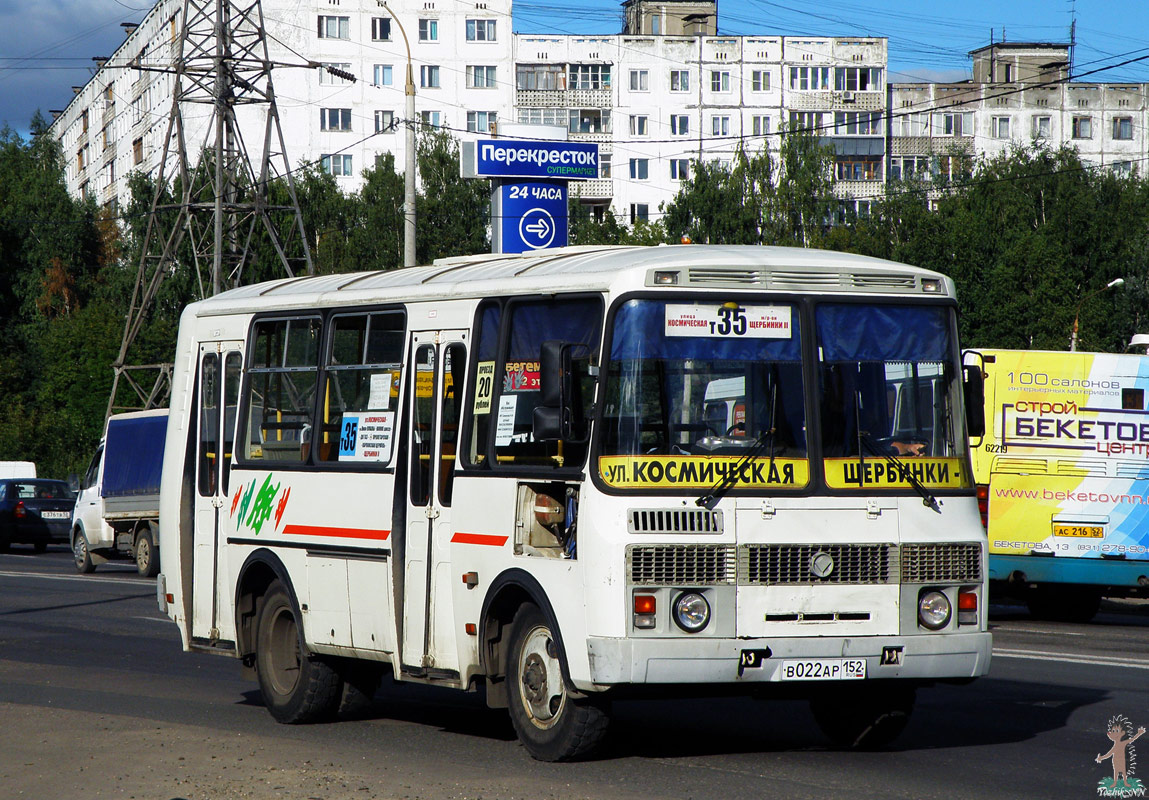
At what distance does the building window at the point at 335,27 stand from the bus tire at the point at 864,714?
3176 inches

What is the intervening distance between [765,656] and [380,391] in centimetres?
325

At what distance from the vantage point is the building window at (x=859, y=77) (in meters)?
93.6

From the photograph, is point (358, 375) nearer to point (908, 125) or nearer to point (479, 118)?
point (479, 118)

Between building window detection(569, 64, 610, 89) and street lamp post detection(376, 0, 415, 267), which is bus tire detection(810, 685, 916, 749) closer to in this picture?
street lamp post detection(376, 0, 415, 267)

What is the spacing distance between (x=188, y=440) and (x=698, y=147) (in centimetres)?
8245

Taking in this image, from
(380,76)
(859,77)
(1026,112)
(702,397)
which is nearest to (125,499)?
(702,397)

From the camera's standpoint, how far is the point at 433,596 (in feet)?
31.2

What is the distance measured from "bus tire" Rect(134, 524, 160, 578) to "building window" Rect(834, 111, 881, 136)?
68.7m

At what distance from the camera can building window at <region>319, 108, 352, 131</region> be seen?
85.6m

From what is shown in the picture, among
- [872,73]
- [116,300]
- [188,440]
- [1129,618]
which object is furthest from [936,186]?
[188,440]

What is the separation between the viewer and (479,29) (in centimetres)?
8856

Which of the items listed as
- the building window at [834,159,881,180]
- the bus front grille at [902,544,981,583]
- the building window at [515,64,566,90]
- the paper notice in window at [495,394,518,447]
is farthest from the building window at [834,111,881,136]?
the bus front grille at [902,544,981,583]

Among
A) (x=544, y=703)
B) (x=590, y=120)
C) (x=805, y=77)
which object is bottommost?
(x=544, y=703)

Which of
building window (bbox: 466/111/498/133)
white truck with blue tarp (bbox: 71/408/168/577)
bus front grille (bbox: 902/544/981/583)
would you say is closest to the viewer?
bus front grille (bbox: 902/544/981/583)
